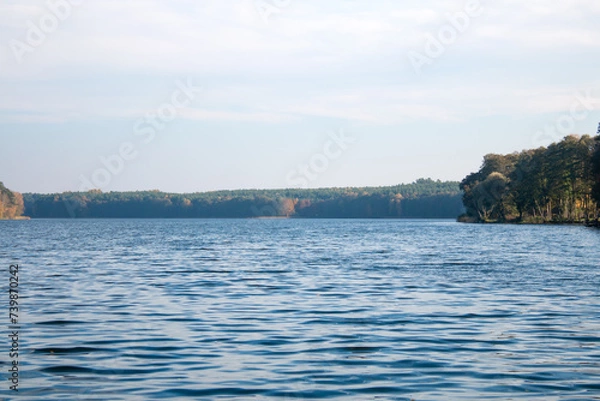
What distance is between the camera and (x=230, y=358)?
16344 mm

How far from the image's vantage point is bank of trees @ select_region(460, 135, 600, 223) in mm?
125875

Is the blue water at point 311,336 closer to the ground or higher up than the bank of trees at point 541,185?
closer to the ground

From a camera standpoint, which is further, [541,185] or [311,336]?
[541,185]

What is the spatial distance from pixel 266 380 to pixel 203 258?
3966 cm

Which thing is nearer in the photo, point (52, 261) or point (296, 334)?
point (296, 334)

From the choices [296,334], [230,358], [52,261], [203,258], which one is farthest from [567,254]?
[230,358]

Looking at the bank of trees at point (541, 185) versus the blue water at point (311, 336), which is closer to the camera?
the blue water at point (311, 336)

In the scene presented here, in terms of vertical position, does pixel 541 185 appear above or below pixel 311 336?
above

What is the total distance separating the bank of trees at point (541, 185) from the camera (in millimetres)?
125875

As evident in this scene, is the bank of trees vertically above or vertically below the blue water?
above

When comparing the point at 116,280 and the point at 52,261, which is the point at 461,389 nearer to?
the point at 116,280

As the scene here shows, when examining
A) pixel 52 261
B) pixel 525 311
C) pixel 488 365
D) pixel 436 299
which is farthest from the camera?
pixel 52 261

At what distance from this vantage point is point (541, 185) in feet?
450

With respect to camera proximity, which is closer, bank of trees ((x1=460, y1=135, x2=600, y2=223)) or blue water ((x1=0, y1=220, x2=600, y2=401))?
blue water ((x1=0, y1=220, x2=600, y2=401))
